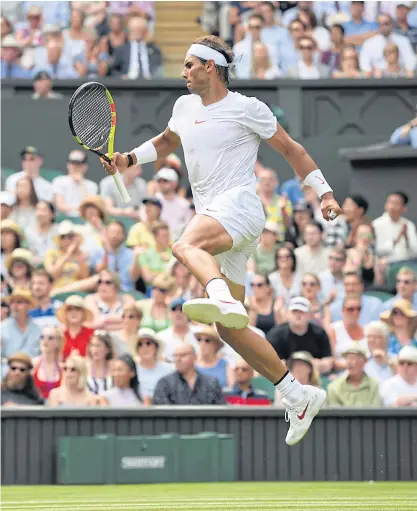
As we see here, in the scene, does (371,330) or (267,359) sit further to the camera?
(371,330)

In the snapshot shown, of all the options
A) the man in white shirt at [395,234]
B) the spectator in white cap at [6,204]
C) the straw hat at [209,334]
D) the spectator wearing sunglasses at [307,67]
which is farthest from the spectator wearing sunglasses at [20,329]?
the spectator wearing sunglasses at [307,67]

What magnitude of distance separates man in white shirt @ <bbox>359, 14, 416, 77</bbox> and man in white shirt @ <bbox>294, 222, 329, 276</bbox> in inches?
147

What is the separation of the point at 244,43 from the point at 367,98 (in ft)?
5.25

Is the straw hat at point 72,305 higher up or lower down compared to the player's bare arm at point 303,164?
lower down

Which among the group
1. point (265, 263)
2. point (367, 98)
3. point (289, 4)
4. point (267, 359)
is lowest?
point (267, 359)

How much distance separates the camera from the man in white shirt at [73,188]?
16.1 metres

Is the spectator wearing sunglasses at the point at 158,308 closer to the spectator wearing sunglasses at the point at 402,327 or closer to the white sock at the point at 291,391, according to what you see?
the spectator wearing sunglasses at the point at 402,327

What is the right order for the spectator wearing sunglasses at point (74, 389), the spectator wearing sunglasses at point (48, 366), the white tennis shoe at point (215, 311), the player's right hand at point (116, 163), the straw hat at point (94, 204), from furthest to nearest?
the straw hat at point (94, 204), the spectator wearing sunglasses at point (48, 366), the spectator wearing sunglasses at point (74, 389), the player's right hand at point (116, 163), the white tennis shoe at point (215, 311)

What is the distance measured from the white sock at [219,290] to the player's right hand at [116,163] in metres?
1.07

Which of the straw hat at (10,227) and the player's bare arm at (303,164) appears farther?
the straw hat at (10,227)

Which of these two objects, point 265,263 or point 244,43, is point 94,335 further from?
point 244,43

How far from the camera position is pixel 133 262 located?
15031mm

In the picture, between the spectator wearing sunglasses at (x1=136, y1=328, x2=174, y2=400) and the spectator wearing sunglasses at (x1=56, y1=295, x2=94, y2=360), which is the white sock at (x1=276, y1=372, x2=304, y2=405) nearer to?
the spectator wearing sunglasses at (x1=136, y1=328, x2=174, y2=400)

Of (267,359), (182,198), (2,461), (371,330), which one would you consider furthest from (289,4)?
(267,359)
